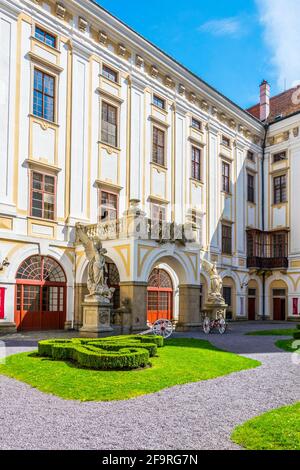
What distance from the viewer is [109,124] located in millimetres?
24719

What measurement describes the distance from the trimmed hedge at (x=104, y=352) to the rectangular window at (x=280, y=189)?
23.9 m

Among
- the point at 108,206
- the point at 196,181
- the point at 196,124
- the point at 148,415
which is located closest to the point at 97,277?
the point at 108,206

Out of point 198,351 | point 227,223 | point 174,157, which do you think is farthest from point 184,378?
point 227,223

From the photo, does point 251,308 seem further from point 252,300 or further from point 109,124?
point 109,124

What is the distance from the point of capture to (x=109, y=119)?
2475 centimetres

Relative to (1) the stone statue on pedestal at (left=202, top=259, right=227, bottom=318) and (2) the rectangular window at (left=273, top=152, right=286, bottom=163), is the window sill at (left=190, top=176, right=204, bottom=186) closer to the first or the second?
→ (1) the stone statue on pedestal at (left=202, top=259, right=227, bottom=318)

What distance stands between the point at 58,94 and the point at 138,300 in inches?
408

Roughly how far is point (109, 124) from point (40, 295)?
32.0ft

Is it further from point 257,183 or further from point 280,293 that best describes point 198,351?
point 257,183

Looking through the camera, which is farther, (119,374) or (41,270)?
(41,270)

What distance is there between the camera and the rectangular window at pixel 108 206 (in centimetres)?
2359

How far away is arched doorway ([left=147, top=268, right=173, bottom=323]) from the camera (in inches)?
1041

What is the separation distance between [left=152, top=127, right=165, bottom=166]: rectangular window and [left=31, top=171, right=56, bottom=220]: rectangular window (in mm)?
7729

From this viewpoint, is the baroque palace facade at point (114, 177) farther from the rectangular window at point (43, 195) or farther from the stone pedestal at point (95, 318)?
the stone pedestal at point (95, 318)
